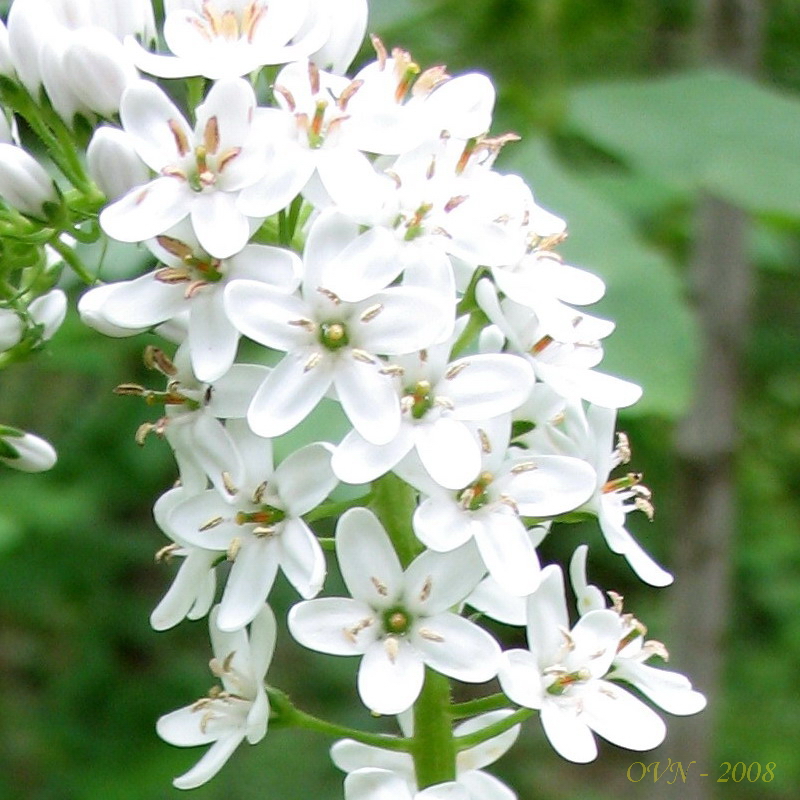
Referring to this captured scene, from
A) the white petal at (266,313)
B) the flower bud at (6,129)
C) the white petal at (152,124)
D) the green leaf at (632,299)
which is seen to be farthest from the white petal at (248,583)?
the green leaf at (632,299)

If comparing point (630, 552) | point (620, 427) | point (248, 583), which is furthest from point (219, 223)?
point (620, 427)

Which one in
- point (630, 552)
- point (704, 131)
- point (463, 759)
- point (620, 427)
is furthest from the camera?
point (620, 427)

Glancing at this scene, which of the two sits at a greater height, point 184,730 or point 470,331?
point 470,331

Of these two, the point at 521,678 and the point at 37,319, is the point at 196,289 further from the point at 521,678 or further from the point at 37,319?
the point at 521,678

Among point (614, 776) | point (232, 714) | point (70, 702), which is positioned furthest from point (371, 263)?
point (614, 776)

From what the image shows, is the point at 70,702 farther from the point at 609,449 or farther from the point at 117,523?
the point at 609,449
